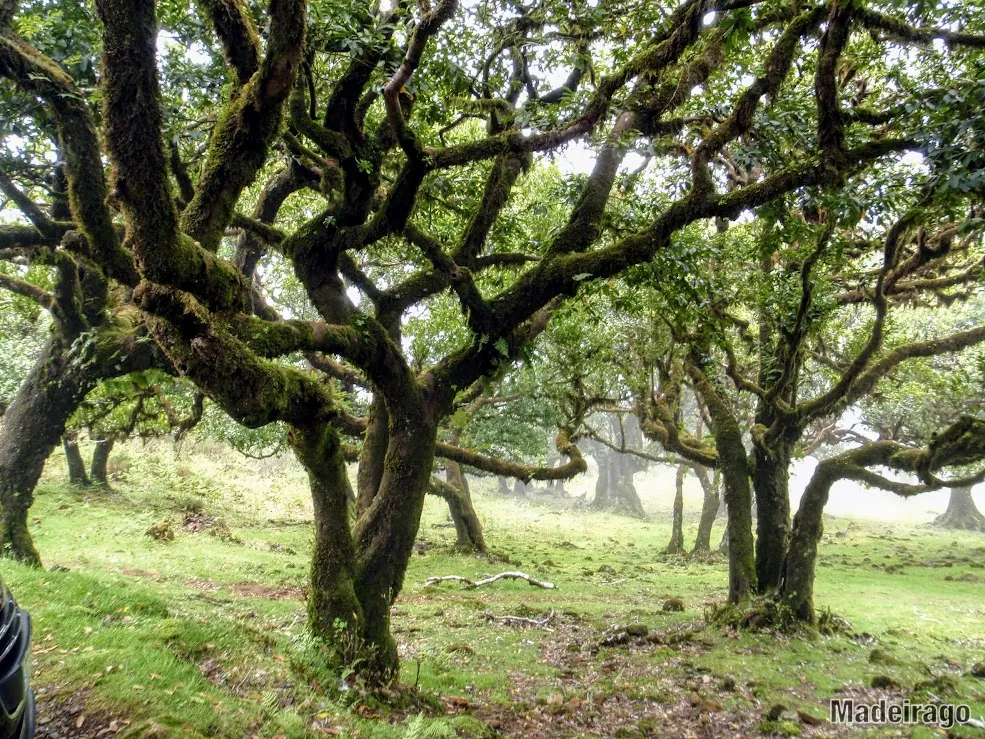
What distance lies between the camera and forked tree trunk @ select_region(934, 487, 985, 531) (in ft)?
123

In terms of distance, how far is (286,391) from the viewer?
638cm

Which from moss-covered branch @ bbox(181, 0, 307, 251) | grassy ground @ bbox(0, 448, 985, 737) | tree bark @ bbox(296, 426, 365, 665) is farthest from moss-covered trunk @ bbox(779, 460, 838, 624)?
moss-covered branch @ bbox(181, 0, 307, 251)

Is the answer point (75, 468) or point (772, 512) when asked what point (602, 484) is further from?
point (772, 512)

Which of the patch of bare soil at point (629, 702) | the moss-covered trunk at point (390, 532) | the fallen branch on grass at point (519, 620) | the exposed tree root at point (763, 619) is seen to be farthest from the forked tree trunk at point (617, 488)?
the moss-covered trunk at point (390, 532)

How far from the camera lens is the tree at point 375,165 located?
204 inches

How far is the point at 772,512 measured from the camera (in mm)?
12547

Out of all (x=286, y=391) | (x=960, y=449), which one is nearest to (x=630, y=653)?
(x=960, y=449)

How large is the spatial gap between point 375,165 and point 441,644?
7582 mm

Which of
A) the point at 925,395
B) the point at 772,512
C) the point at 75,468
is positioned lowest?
the point at 75,468

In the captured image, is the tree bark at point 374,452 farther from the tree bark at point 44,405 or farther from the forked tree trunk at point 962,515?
the forked tree trunk at point 962,515

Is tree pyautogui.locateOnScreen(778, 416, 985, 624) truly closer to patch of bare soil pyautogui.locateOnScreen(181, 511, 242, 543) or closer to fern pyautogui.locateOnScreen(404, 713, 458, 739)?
fern pyautogui.locateOnScreen(404, 713, 458, 739)

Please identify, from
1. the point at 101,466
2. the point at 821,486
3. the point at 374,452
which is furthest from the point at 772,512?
the point at 101,466

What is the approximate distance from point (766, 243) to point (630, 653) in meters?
6.84

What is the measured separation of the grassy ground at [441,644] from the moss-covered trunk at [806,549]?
898 mm
